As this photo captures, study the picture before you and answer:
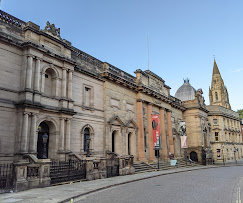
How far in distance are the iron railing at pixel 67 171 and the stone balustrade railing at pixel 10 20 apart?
398 inches

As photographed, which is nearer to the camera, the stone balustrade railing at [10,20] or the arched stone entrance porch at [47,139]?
the stone balustrade railing at [10,20]

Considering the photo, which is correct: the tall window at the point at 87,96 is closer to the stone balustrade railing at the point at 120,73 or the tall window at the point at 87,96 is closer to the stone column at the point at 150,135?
the stone balustrade railing at the point at 120,73

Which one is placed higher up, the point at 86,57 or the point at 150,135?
the point at 86,57

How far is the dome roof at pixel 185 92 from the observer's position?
160 feet

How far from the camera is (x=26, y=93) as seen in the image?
585 inches

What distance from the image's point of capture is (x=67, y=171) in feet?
48.2

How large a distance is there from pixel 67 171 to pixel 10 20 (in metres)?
11.1

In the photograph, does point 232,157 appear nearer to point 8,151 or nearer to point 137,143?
point 137,143

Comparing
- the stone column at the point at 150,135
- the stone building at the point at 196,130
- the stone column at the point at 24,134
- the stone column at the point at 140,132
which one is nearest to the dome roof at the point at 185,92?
the stone building at the point at 196,130

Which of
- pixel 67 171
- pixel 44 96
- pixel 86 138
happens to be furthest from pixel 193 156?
pixel 44 96

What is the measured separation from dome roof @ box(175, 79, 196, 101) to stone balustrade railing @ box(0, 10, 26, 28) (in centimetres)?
3901

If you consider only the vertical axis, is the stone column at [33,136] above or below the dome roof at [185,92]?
below

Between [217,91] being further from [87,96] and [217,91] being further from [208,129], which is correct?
[87,96]

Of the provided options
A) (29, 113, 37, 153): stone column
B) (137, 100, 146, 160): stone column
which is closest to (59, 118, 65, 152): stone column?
(29, 113, 37, 153): stone column
